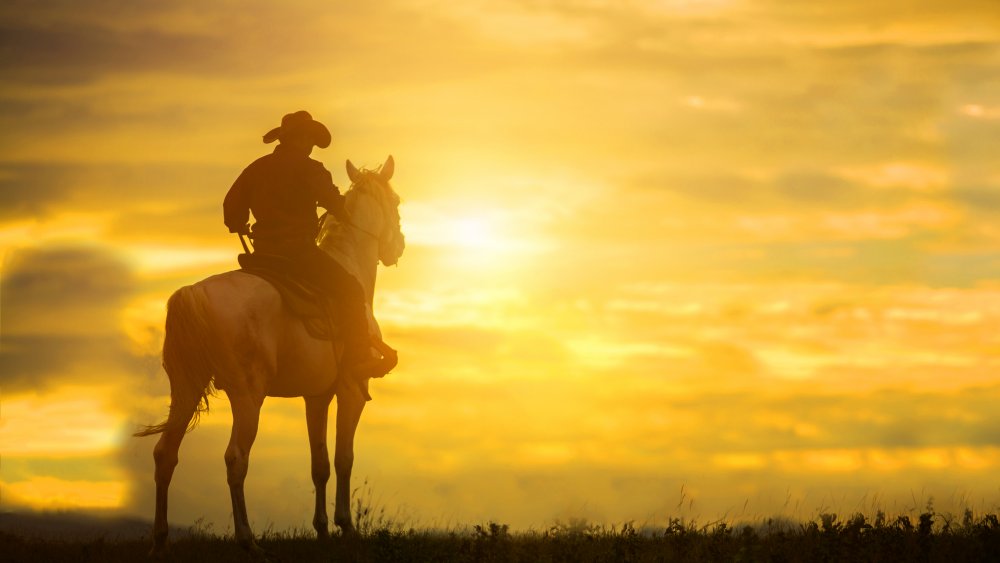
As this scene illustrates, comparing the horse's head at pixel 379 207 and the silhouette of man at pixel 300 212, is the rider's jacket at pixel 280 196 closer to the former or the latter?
the silhouette of man at pixel 300 212

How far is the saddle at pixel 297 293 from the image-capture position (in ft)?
48.3

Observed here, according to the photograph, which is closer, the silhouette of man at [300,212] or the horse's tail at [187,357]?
the horse's tail at [187,357]

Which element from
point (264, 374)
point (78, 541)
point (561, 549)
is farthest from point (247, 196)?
point (561, 549)

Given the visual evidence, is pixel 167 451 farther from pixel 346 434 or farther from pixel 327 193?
pixel 327 193

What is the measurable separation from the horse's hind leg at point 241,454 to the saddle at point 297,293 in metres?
1.20

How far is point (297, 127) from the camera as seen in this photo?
1576cm

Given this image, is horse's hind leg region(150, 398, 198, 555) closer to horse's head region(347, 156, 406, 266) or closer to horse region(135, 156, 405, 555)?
horse region(135, 156, 405, 555)

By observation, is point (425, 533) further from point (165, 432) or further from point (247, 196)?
point (247, 196)

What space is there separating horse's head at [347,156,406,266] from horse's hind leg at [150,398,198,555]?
3525mm

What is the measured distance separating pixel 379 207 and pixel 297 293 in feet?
8.10

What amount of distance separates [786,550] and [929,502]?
303 centimetres

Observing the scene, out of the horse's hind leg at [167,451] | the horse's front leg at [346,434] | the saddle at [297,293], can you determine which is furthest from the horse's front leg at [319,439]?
the horse's hind leg at [167,451]

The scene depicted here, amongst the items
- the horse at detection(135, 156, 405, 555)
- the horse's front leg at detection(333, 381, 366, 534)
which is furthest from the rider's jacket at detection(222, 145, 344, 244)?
the horse's front leg at detection(333, 381, 366, 534)

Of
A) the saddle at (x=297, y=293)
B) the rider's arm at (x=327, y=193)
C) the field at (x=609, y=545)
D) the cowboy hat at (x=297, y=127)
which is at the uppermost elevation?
the cowboy hat at (x=297, y=127)
